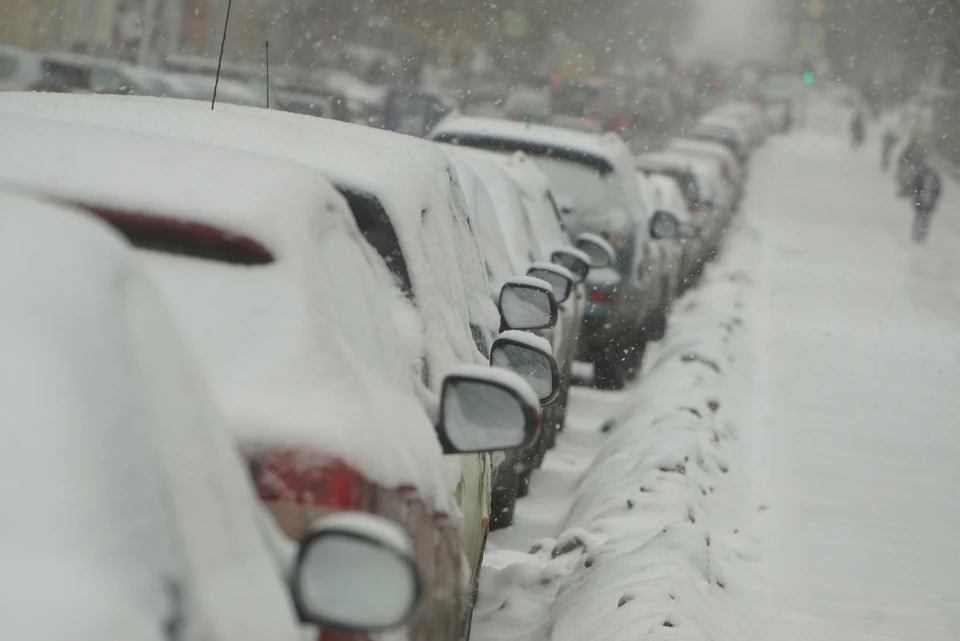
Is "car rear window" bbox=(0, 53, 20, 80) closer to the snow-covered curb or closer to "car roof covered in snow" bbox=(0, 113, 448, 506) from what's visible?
the snow-covered curb

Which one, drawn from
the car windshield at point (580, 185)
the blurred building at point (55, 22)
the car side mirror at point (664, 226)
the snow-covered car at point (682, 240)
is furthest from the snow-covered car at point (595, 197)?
the blurred building at point (55, 22)

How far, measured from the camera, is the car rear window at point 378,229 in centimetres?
441

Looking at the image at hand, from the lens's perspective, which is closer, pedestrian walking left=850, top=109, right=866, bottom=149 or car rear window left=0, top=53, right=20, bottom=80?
car rear window left=0, top=53, right=20, bottom=80

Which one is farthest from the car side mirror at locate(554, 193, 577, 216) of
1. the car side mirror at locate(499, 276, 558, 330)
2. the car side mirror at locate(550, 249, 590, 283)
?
the car side mirror at locate(499, 276, 558, 330)

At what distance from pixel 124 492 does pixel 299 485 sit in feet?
2.74

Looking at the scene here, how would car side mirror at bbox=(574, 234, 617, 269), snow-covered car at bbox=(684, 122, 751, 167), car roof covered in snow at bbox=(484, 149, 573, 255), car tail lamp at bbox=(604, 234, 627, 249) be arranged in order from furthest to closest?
snow-covered car at bbox=(684, 122, 751, 167) → car tail lamp at bbox=(604, 234, 627, 249) → car side mirror at bbox=(574, 234, 617, 269) → car roof covered in snow at bbox=(484, 149, 573, 255)

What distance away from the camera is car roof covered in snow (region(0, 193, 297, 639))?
1.87 metres

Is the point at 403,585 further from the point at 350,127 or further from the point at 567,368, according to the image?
the point at 567,368

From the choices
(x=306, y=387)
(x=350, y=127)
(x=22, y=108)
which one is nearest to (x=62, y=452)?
(x=306, y=387)

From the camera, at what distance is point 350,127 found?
5965mm

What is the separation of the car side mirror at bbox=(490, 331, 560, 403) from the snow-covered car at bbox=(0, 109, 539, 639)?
119 cm

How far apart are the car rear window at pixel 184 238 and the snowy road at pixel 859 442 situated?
3.31 meters

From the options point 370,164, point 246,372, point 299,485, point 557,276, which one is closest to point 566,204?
point 557,276

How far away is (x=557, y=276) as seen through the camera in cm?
784
